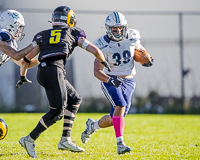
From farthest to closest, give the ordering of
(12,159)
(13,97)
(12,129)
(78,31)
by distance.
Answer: (13,97)
(12,129)
(78,31)
(12,159)

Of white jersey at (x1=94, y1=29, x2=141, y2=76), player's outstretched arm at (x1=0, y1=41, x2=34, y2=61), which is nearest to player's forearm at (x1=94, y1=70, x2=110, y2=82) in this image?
white jersey at (x1=94, y1=29, x2=141, y2=76)

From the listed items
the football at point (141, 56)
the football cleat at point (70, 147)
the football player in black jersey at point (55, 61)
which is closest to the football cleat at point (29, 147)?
the football player in black jersey at point (55, 61)

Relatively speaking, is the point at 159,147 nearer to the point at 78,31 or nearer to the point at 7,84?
the point at 78,31

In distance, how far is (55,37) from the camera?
16.1 ft

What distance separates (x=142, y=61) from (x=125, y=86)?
524 millimetres

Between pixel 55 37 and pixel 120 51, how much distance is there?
112cm

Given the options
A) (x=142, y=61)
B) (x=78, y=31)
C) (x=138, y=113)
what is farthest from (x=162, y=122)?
(x=78, y=31)

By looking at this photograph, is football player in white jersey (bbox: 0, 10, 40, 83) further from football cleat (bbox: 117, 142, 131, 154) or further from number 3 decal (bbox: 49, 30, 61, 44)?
football cleat (bbox: 117, 142, 131, 154)

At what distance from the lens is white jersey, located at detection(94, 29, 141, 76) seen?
570 cm

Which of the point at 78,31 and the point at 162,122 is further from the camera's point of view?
the point at 162,122

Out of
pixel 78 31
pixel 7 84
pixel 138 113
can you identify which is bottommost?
pixel 138 113

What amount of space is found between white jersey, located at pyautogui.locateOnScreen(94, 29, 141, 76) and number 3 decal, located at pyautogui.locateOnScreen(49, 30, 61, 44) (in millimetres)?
851

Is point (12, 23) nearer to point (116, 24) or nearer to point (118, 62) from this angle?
point (116, 24)

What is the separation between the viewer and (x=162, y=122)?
1054 cm
